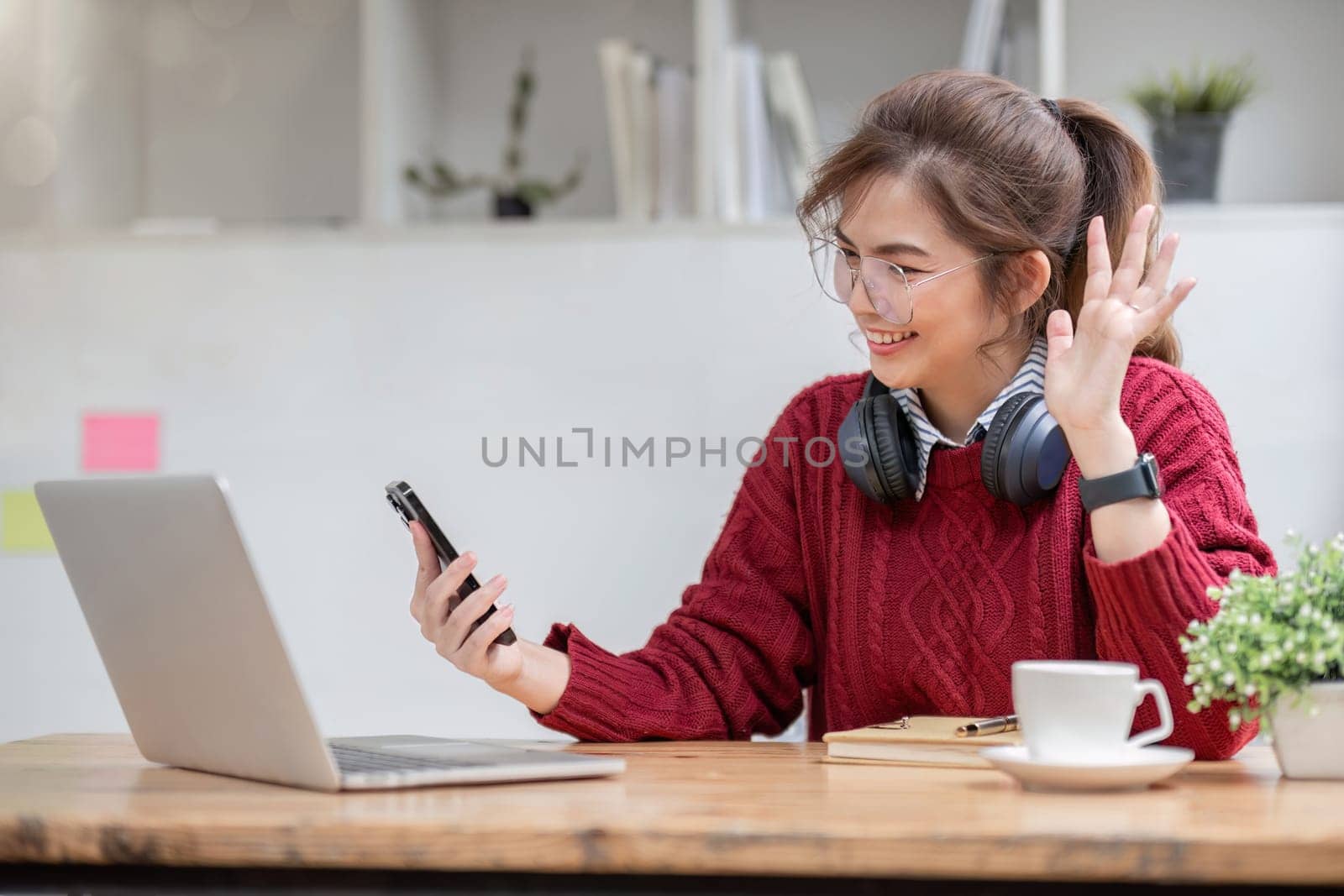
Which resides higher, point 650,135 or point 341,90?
point 341,90

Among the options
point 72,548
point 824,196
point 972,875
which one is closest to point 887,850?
point 972,875

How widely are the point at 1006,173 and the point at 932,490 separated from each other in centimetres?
35

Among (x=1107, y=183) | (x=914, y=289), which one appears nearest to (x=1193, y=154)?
(x=1107, y=183)

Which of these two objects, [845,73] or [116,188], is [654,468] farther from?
[116,188]

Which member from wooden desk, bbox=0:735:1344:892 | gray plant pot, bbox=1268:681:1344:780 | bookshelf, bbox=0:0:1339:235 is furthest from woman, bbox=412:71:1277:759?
bookshelf, bbox=0:0:1339:235

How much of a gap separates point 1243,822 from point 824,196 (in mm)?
906

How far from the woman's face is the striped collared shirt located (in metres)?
0.06

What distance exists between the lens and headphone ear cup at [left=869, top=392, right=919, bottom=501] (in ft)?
4.84

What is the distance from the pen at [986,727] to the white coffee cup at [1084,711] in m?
0.18

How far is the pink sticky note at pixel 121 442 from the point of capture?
2193 millimetres

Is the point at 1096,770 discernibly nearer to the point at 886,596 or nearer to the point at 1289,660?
the point at 1289,660

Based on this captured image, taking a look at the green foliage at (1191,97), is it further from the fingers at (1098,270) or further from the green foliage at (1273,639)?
the green foliage at (1273,639)

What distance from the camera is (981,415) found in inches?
60.1

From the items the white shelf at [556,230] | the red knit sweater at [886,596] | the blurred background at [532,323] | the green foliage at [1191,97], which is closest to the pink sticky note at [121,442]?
the blurred background at [532,323]
